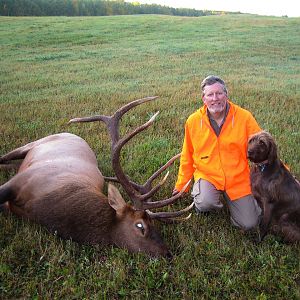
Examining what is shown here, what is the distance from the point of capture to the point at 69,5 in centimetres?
7544

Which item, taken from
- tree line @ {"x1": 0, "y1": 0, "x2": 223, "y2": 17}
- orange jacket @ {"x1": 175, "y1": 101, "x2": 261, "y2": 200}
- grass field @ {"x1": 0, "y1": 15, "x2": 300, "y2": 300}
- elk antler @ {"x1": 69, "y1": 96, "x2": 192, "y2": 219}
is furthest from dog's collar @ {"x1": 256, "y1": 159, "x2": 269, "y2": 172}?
tree line @ {"x1": 0, "y1": 0, "x2": 223, "y2": 17}

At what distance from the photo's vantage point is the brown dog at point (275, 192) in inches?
200

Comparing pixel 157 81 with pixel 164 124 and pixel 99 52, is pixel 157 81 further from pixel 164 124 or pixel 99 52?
pixel 99 52

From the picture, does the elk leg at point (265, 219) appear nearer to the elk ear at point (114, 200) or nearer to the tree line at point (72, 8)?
the elk ear at point (114, 200)

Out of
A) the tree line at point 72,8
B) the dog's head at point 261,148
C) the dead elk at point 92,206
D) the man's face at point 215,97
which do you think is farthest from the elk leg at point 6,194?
the tree line at point 72,8

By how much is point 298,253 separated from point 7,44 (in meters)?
26.5

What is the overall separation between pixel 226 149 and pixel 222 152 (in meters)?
0.06

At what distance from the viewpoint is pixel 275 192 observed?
16.9 feet

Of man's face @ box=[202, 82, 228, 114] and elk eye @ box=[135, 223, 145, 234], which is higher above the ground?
man's face @ box=[202, 82, 228, 114]

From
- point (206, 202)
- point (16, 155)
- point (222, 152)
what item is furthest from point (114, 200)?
point (16, 155)

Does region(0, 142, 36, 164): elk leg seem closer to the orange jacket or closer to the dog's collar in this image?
the orange jacket

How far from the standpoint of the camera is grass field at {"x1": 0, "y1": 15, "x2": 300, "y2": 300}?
4129 mm

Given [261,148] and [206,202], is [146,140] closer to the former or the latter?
[206,202]

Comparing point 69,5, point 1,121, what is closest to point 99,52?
point 1,121
